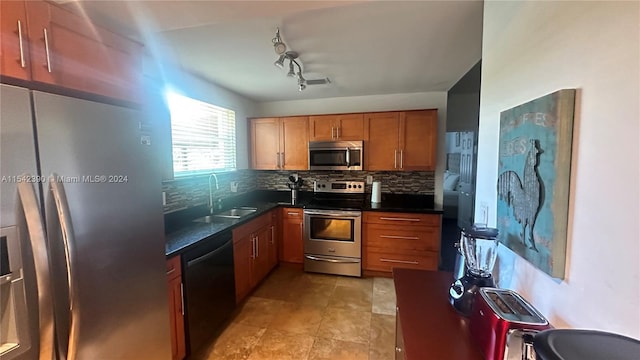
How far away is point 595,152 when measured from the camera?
74cm

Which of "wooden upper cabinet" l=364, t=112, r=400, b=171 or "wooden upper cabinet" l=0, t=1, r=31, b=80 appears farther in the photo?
"wooden upper cabinet" l=364, t=112, r=400, b=171

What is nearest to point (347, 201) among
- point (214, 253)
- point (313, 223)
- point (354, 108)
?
point (313, 223)

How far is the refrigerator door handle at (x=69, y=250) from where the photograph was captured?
95cm

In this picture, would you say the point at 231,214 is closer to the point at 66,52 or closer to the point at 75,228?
the point at 75,228

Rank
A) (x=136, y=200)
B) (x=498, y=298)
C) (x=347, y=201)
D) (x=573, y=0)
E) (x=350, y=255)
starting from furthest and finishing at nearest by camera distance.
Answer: (x=347, y=201) → (x=350, y=255) → (x=136, y=200) → (x=498, y=298) → (x=573, y=0)

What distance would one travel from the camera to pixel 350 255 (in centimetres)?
337

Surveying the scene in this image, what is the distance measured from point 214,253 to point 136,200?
1071 millimetres

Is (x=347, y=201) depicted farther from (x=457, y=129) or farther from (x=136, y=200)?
(x=136, y=200)

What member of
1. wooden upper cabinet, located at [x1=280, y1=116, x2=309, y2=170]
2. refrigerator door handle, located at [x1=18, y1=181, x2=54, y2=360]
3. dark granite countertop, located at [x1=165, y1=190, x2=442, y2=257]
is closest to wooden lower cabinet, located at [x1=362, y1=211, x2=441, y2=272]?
dark granite countertop, located at [x1=165, y1=190, x2=442, y2=257]

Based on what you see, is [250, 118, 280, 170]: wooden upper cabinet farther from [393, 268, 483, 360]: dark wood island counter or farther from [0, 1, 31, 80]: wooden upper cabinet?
[0, 1, 31, 80]: wooden upper cabinet

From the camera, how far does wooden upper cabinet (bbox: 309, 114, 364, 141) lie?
3.53 m

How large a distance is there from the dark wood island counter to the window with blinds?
2361 millimetres

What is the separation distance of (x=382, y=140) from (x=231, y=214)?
2105mm

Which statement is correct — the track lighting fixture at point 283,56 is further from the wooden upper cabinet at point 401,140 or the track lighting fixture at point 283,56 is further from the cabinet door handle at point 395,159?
the cabinet door handle at point 395,159
